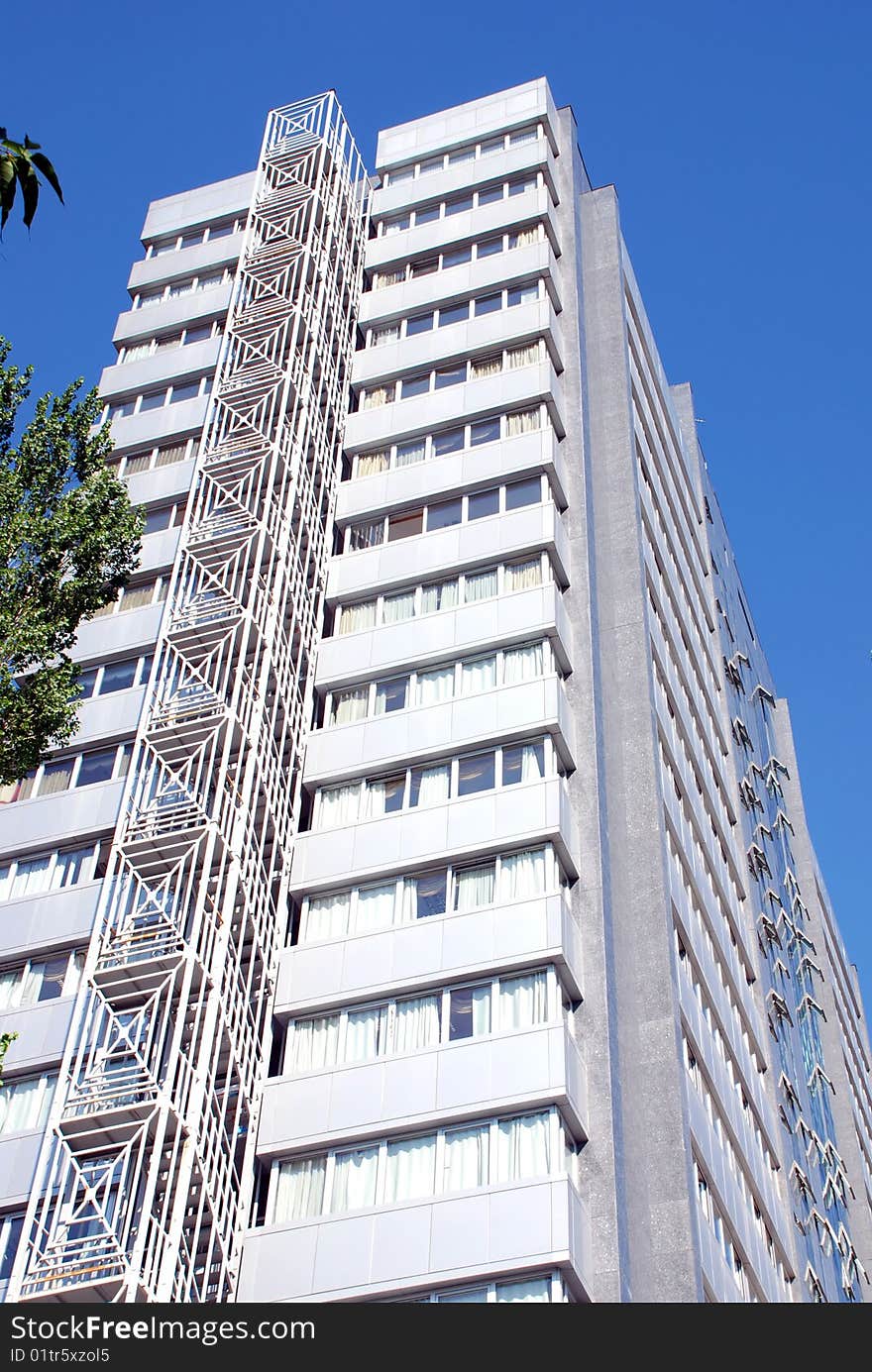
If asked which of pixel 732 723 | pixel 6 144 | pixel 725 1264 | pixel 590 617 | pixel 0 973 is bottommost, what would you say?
pixel 6 144

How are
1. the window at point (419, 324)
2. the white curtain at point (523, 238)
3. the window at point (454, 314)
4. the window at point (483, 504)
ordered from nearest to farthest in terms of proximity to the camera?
the window at point (483, 504), the window at point (454, 314), the window at point (419, 324), the white curtain at point (523, 238)

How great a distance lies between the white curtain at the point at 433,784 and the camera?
37875mm

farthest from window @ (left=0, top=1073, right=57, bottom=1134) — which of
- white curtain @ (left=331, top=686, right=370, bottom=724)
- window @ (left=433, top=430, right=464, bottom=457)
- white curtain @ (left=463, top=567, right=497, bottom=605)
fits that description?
window @ (left=433, top=430, right=464, bottom=457)

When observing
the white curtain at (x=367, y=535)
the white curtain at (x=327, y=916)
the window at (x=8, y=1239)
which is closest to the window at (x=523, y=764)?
the white curtain at (x=327, y=916)

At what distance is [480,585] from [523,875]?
965 cm

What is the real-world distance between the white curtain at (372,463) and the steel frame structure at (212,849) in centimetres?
81

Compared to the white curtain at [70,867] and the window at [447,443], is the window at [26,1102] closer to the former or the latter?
the white curtain at [70,867]

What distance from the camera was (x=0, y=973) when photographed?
A: 36500 mm

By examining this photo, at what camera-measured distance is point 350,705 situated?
41375 millimetres

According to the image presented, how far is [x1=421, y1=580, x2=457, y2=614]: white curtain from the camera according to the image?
139 ft

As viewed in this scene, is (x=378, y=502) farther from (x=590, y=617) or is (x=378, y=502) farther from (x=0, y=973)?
(x=0, y=973)

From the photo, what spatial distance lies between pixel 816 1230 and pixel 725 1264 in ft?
45.7
